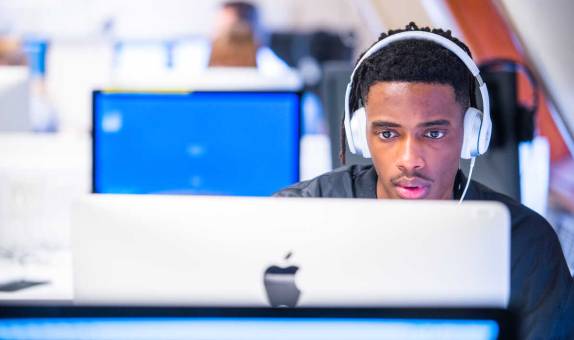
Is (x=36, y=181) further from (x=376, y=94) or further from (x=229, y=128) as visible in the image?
(x=376, y=94)

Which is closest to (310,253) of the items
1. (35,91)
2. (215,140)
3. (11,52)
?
(215,140)

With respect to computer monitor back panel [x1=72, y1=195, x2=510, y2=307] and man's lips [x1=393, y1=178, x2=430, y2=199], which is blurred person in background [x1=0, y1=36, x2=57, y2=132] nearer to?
man's lips [x1=393, y1=178, x2=430, y2=199]

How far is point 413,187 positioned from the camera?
1180 mm

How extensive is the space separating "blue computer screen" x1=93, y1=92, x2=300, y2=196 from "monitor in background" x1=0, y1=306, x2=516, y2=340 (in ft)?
4.08

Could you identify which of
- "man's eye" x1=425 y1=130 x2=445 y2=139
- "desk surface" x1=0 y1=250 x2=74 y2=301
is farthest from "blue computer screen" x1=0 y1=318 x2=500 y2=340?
"desk surface" x1=0 y1=250 x2=74 y2=301

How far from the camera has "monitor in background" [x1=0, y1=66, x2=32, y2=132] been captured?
223 centimetres

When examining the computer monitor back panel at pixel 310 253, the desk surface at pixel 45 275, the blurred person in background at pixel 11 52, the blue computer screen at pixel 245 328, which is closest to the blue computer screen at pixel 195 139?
the desk surface at pixel 45 275

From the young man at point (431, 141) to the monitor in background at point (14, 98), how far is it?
4.57 ft

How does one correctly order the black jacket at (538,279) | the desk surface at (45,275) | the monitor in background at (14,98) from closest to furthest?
1. the black jacket at (538,279)
2. the desk surface at (45,275)
3. the monitor in background at (14,98)

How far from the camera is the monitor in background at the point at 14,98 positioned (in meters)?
2.23

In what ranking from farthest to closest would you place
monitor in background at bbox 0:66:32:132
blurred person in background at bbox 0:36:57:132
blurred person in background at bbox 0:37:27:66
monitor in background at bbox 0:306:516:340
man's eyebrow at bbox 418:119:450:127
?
blurred person in background at bbox 0:37:27:66 → blurred person in background at bbox 0:36:57:132 → monitor in background at bbox 0:66:32:132 → man's eyebrow at bbox 418:119:450:127 → monitor in background at bbox 0:306:516:340

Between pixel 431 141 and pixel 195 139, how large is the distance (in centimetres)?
87

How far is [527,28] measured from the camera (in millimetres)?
1635

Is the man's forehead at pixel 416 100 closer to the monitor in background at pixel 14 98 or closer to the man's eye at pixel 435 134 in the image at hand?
the man's eye at pixel 435 134
